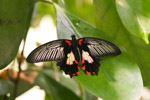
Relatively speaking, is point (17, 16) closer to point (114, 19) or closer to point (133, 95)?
point (114, 19)

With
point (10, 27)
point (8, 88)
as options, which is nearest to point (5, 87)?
point (8, 88)

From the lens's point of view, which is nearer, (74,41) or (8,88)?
(74,41)

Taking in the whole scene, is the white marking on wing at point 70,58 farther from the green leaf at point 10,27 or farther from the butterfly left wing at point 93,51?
the green leaf at point 10,27

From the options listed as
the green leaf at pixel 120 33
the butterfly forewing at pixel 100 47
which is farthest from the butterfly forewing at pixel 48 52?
the green leaf at pixel 120 33

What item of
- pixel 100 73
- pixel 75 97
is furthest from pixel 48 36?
pixel 100 73

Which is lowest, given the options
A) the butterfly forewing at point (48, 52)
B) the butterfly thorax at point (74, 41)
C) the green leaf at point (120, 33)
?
the butterfly forewing at point (48, 52)

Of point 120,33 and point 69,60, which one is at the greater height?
point 120,33

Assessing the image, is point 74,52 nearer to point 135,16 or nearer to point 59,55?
point 59,55
